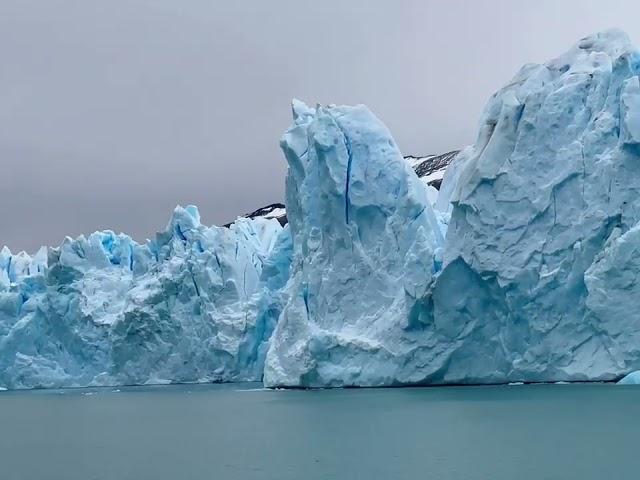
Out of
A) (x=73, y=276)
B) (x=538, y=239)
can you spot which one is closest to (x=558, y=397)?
(x=538, y=239)

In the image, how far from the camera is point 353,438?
12.5 metres

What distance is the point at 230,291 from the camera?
31.6m

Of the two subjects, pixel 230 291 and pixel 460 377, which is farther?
pixel 230 291

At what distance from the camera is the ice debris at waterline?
20.0 metres

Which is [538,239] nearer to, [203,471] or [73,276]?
[203,471]

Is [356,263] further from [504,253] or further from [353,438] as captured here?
[353,438]

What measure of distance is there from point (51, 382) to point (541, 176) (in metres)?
23.9

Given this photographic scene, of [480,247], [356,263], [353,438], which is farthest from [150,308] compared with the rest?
[353,438]

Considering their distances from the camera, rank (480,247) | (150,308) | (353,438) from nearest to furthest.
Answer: (353,438) → (480,247) → (150,308)

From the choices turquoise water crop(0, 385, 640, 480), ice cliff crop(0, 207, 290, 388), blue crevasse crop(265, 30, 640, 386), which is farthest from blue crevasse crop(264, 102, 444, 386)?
ice cliff crop(0, 207, 290, 388)

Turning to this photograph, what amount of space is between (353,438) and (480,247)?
985cm

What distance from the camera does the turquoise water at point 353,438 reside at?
381 inches

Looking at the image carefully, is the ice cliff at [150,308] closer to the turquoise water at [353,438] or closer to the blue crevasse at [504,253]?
the blue crevasse at [504,253]

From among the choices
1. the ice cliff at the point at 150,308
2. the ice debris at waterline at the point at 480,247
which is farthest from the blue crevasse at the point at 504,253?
the ice cliff at the point at 150,308
